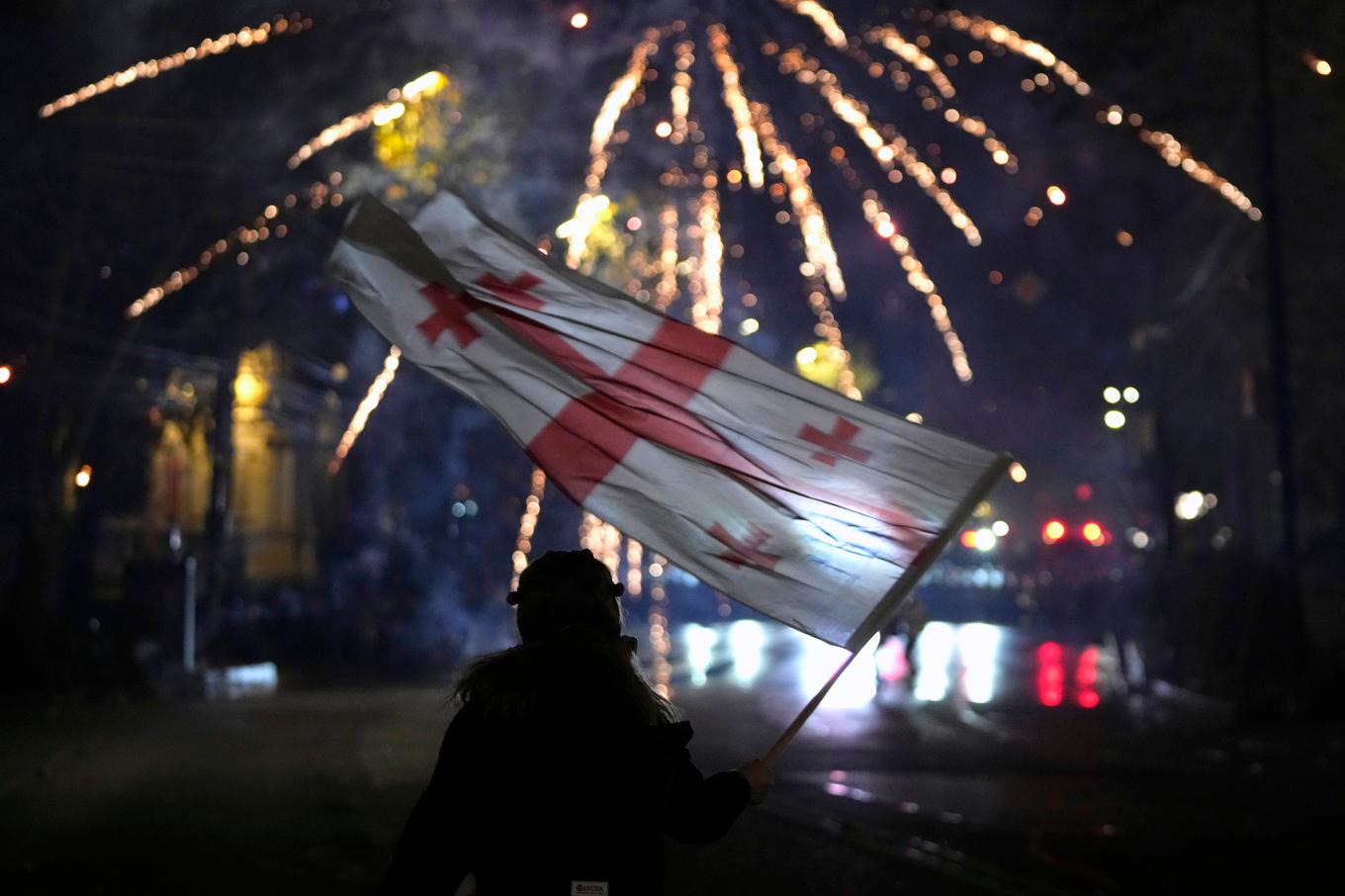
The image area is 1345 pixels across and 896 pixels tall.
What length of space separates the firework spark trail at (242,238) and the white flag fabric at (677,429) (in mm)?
21091

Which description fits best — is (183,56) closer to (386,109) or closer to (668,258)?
(386,109)

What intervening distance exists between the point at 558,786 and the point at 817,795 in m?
9.65

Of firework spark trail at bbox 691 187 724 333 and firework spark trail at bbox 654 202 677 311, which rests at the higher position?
firework spark trail at bbox 654 202 677 311

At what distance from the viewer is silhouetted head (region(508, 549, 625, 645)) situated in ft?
11.5

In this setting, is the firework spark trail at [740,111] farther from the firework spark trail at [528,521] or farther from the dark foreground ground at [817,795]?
the firework spark trail at [528,521]

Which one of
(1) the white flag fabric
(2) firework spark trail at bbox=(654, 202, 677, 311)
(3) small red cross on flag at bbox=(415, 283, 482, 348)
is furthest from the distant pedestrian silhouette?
(2) firework spark trail at bbox=(654, 202, 677, 311)

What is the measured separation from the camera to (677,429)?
4770 millimetres

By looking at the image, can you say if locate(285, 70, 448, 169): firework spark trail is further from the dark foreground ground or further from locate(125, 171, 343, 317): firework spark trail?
the dark foreground ground

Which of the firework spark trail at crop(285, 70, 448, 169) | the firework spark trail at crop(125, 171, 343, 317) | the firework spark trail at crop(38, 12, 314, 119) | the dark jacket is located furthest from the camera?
the firework spark trail at crop(125, 171, 343, 317)

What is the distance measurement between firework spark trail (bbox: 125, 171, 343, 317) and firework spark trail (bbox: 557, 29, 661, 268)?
13.7ft

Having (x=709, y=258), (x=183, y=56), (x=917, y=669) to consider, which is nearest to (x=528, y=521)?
(x=917, y=669)

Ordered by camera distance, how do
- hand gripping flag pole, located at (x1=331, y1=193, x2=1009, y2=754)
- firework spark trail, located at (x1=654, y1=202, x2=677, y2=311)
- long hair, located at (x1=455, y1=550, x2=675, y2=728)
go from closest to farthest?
long hair, located at (x1=455, y1=550, x2=675, y2=728) → hand gripping flag pole, located at (x1=331, y1=193, x2=1009, y2=754) → firework spark trail, located at (x1=654, y1=202, x2=677, y2=311)

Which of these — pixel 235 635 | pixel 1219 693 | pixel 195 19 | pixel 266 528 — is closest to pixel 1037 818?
pixel 1219 693

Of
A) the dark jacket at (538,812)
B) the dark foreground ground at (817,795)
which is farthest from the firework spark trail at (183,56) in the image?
the dark jacket at (538,812)
